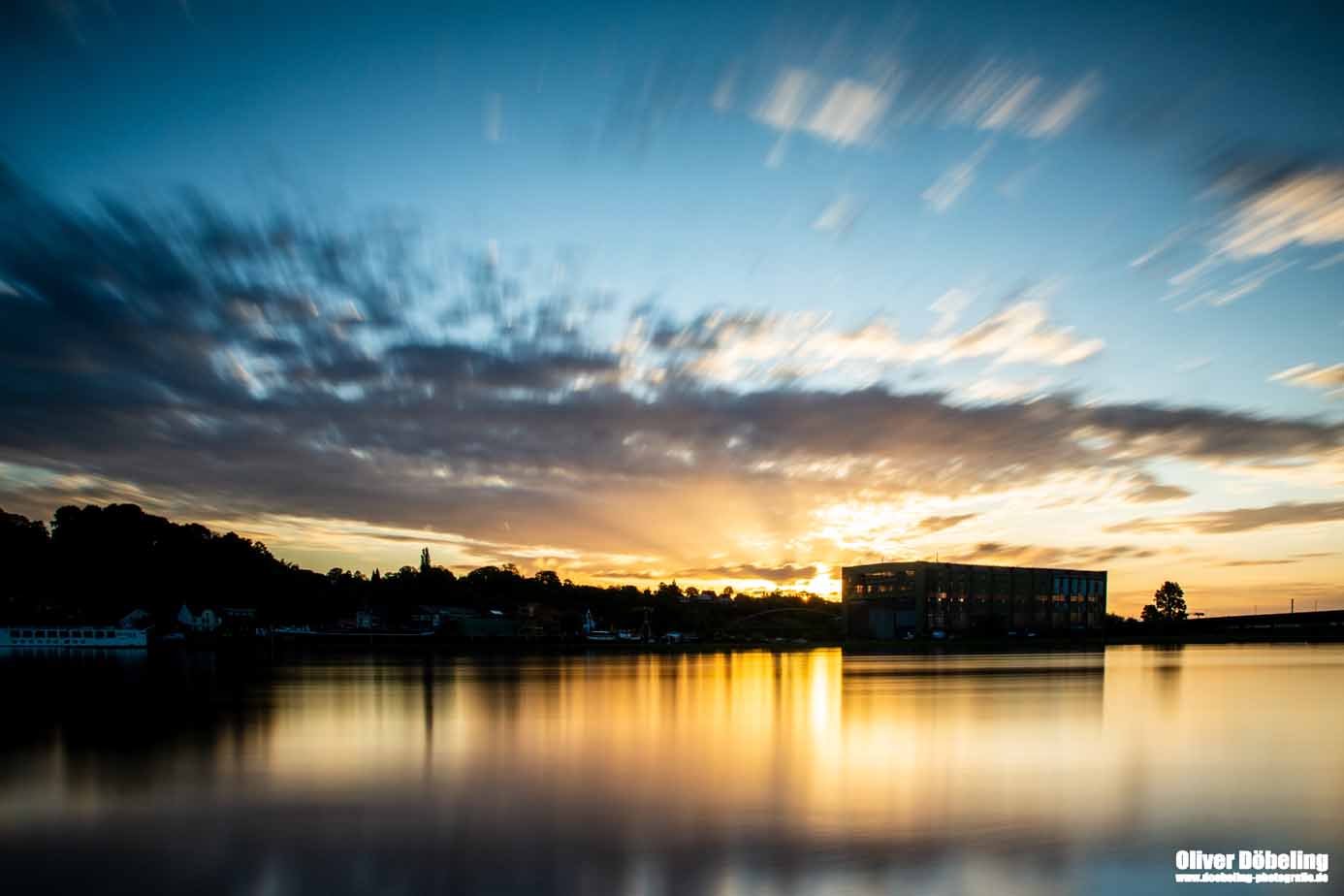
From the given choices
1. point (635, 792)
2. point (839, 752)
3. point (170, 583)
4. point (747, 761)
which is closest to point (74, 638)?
point (170, 583)

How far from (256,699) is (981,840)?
39.0 meters

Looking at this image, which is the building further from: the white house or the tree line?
the white house

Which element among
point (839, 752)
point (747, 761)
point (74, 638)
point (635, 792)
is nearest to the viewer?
point (635, 792)

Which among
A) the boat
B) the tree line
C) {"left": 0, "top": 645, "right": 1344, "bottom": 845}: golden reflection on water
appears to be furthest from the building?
the boat

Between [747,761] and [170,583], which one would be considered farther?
[170,583]

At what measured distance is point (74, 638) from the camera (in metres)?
104

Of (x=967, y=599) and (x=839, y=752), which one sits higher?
(x=839, y=752)

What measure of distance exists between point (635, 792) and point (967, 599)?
466 ft

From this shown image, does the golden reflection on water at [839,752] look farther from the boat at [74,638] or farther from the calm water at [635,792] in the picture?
the boat at [74,638]

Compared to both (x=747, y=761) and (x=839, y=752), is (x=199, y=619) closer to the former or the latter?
(x=747, y=761)

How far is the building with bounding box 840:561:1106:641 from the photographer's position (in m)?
149

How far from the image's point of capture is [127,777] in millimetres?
24000

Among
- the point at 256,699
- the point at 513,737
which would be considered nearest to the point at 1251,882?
the point at 513,737

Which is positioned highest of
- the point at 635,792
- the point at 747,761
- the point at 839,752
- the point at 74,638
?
the point at 635,792
